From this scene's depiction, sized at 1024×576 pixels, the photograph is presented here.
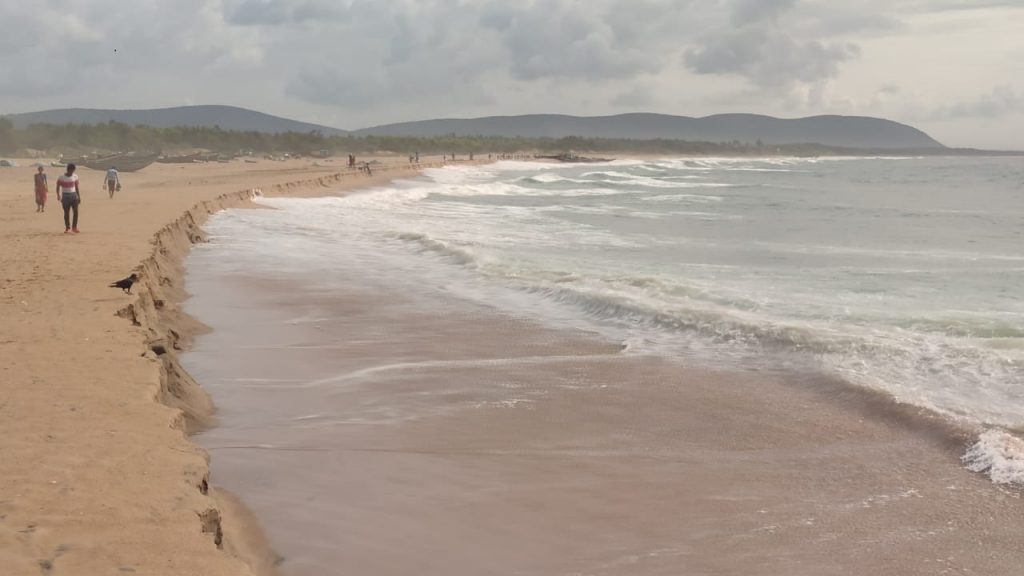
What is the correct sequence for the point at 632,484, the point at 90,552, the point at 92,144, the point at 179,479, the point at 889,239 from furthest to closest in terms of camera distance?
the point at 92,144
the point at 889,239
the point at 632,484
the point at 179,479
the point at 90,552

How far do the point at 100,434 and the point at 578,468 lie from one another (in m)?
2.79

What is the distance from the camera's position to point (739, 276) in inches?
595

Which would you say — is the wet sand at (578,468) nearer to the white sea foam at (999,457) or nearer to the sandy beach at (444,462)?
the sandy beach at (444,462)

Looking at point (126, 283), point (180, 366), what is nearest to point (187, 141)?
point (126, 283)

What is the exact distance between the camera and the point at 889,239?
2302 centimetres

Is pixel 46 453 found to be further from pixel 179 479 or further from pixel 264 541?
pixel 264 541

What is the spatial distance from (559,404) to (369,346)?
9.40 ft

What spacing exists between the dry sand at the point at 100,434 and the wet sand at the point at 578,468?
20.5 inches

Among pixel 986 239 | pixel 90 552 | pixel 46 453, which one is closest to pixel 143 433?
pixel 46 453

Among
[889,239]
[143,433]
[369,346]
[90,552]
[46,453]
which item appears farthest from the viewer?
[889,239]

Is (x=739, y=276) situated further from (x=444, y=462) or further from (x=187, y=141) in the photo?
(x=187, y=141)

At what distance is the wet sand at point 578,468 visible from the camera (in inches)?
185

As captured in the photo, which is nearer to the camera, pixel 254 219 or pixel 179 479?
pixel 179 479

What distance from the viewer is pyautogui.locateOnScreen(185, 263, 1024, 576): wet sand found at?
4699mm
